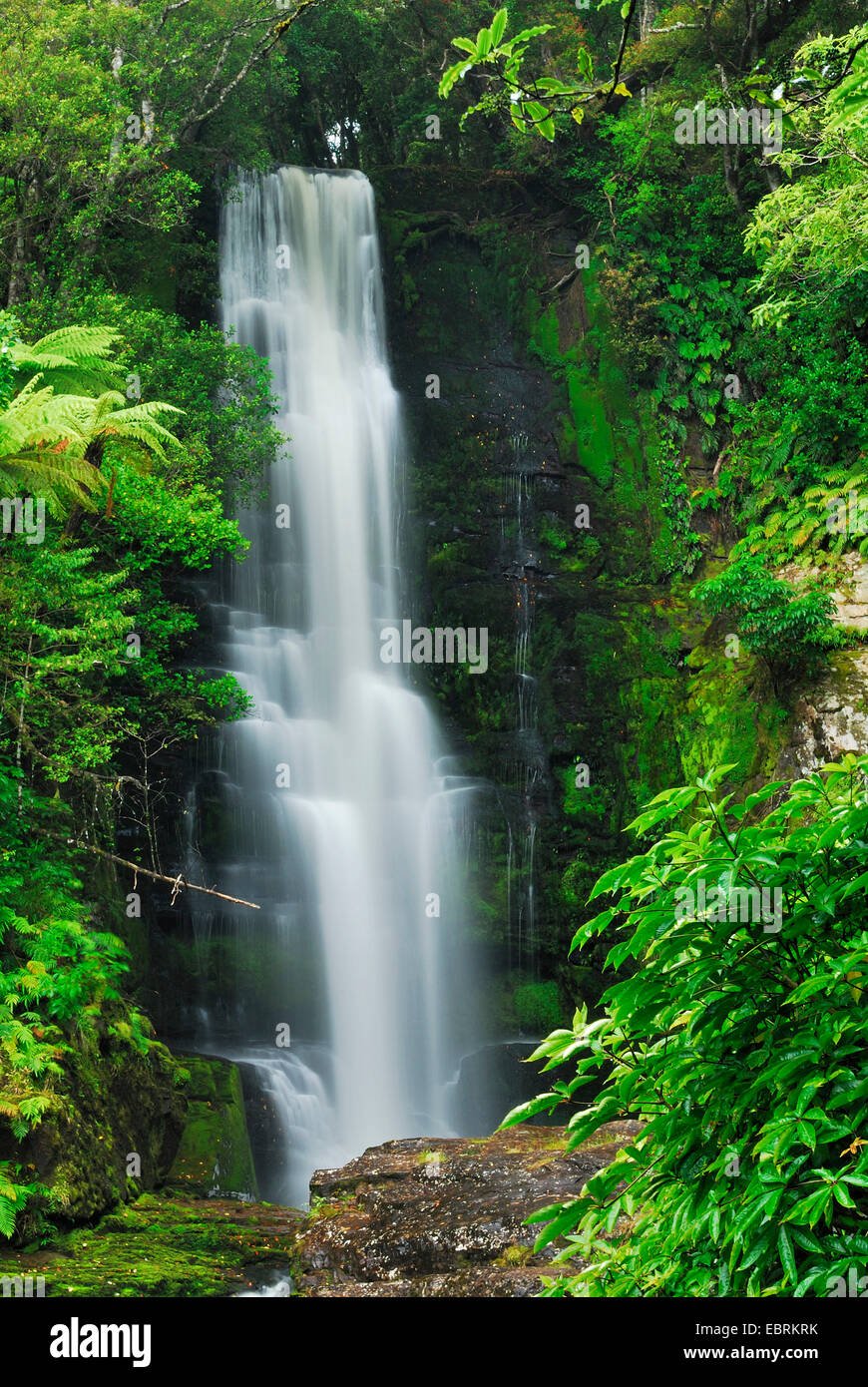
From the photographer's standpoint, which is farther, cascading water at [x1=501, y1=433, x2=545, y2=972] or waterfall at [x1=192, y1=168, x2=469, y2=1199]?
cascading water at [x1=501, y1=433, x2=545, y2=972]

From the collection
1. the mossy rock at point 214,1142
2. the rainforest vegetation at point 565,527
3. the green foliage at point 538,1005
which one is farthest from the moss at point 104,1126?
the green foliage at point 538,1005

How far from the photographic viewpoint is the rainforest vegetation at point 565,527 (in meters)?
2.39

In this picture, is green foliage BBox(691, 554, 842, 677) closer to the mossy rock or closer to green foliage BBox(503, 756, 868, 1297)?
the mossy rock

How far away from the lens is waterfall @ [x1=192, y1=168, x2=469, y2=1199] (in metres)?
12.7

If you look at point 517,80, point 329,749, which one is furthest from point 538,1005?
point 517,80

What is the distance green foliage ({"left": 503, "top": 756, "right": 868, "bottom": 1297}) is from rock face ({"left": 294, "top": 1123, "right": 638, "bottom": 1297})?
12.9ft

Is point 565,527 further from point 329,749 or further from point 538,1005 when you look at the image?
point 538,1005

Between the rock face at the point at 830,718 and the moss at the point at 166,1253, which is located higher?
the rock face at the point at 830,718

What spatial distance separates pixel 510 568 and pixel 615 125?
842cm

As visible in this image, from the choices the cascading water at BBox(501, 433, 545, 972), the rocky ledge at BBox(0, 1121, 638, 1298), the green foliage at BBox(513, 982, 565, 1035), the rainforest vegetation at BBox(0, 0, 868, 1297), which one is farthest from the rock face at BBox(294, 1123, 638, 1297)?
the cascading water at BBox(501, 433, 545, 972)

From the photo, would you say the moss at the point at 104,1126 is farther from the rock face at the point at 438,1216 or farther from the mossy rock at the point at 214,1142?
the rock face at the point at 438,1216

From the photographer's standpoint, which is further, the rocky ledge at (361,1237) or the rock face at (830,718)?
the rock face at (830,718)

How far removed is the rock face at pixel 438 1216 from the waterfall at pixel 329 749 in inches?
120

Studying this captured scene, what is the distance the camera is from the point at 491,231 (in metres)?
20.0
